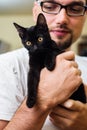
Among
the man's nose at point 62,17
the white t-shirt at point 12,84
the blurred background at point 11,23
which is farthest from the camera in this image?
the blurred background at point 11,23

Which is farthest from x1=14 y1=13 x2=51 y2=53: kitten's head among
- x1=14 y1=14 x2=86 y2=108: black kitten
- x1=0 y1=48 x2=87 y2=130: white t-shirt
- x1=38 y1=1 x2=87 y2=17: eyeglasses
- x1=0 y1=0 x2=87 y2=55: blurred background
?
x1=0 y1=0 x2=87 y2=55: blurred background

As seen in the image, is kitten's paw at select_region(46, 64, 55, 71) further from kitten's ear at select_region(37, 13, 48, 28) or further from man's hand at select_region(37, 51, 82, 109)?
kitten's ear at select_region(37, 13, 48, 28)

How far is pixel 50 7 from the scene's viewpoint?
47.9 inches

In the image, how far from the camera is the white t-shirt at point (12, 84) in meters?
1.01

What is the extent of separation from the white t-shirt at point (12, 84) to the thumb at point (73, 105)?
0.42ft

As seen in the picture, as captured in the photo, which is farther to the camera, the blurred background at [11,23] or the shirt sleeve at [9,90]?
the blurred background at [11,23]

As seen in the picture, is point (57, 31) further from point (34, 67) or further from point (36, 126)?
point (36, 126)

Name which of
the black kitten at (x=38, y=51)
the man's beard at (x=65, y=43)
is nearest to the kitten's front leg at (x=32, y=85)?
the black kitten at (x=38, y=51)

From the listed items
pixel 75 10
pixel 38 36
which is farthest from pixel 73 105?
pixel 75 10

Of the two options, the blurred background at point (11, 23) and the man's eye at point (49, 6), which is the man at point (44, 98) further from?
the blurred background at point (11, 23)

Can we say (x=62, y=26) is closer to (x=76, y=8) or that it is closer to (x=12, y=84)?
(x=76, y=8)

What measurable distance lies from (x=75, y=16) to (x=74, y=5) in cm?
5

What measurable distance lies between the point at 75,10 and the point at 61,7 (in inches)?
2.8

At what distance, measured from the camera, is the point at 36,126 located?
3.07ft
